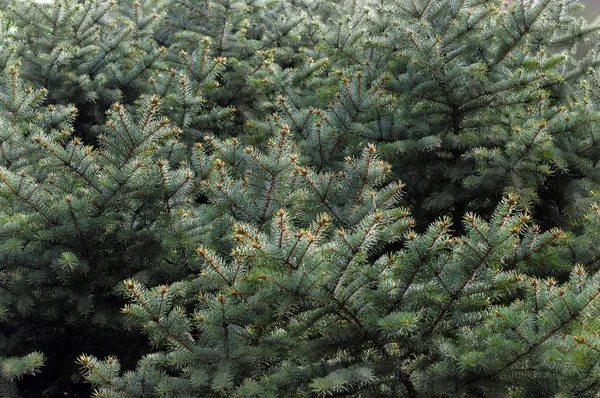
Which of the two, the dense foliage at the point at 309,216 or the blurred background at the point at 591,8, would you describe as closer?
the dense foliage at the point at 309,216

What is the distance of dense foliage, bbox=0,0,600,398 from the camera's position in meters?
2.20

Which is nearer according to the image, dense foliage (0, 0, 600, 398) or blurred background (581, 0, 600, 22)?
dense foliage (0, 0, 600, 398)

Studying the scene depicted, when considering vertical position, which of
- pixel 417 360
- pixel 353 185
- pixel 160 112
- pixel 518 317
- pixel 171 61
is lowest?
pixel 417 360

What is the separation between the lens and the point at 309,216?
116 inches

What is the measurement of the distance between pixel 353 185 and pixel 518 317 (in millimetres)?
1012

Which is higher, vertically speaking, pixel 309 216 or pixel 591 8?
pixel 591 8

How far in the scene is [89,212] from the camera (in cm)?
293

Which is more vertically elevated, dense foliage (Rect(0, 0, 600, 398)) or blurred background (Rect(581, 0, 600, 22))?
blurred background (Rect(581, 0, 600, 22))

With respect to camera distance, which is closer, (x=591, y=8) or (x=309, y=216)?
(x=309, y=216)

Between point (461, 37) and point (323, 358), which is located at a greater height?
point (461, 37)

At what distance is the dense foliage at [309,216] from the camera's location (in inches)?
86.5

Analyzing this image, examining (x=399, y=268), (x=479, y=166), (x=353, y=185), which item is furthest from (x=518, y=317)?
(x=479, y=166)

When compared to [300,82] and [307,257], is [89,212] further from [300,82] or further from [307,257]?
[300,82]

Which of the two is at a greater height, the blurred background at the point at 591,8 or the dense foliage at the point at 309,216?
the blurred background at the point at 591,8
